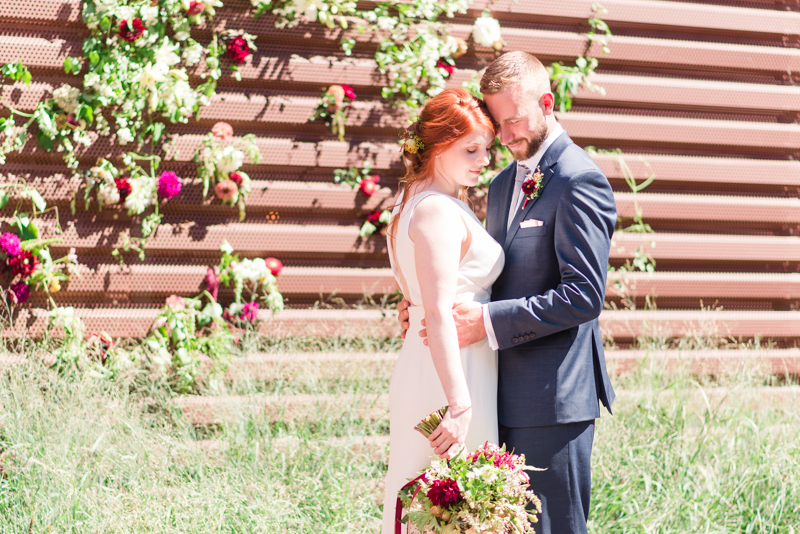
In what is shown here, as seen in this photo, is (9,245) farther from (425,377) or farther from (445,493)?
(445,493)

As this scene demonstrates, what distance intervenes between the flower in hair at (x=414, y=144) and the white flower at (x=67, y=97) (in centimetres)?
268

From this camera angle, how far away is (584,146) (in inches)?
183

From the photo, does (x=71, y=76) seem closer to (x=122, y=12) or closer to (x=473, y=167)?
(x=122, y=12)

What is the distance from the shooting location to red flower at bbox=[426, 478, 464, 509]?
1852mm

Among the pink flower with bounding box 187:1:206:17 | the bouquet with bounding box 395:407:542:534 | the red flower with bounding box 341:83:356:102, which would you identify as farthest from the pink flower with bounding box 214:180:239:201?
the bouquet with bounding box 395:407:542:534

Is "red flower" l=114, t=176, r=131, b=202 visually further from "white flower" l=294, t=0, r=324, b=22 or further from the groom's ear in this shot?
the groom's ear

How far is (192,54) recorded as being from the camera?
401 centimetres

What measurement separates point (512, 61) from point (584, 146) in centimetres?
257

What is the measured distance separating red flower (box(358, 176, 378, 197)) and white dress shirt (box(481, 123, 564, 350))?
185 cm

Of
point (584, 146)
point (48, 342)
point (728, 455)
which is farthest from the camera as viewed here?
point (584, 146)

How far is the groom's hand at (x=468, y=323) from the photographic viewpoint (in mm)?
2164

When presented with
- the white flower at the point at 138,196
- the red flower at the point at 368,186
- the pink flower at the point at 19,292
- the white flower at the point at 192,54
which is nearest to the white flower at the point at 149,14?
→ the white flower at the point at 192,54

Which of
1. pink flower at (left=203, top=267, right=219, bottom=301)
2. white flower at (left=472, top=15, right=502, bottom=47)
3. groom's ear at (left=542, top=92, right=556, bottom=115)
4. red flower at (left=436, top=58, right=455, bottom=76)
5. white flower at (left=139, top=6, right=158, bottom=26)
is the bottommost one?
pink flower at (left=203, top=267, right=219, bottom=301)

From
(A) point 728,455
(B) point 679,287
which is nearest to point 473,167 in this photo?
(A) point 728,455
